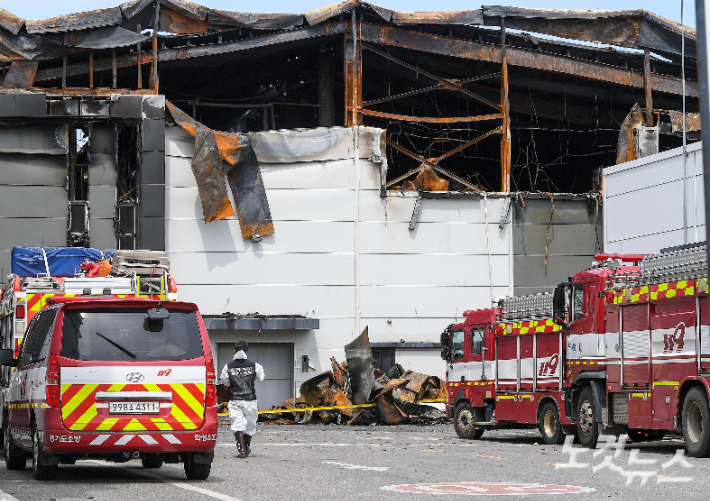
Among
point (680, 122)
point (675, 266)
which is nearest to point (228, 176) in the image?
point (680, 122)

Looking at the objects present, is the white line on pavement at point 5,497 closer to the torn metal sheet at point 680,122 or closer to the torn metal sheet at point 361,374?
the torn metal sheet at point 361,374

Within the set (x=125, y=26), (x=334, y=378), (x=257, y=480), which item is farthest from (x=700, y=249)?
(x=125, y=26)

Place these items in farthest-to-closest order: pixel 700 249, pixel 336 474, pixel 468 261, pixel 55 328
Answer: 1. pixel 468 261
2. pixel 700 249
3. pixel 336 474
4. pixel 55 328

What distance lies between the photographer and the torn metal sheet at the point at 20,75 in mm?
35594

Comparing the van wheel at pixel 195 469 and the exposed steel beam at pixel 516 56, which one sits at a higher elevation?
the exposed steel beam at pixel 516 56

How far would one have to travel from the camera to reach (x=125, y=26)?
36.3 meters

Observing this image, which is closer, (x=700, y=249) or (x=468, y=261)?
(x=700, y=249)

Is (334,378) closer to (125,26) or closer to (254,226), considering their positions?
(254,226)

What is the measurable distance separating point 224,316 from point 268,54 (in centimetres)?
912

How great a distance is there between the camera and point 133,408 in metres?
12.6

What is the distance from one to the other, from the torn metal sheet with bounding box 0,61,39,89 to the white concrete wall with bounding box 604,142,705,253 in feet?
59.0

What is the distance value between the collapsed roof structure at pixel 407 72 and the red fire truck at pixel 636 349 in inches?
628

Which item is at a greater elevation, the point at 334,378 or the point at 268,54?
the point at 268,54

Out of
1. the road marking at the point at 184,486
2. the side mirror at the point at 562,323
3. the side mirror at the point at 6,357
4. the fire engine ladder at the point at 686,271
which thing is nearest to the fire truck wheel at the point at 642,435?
the side mirror at the point at 562,323
